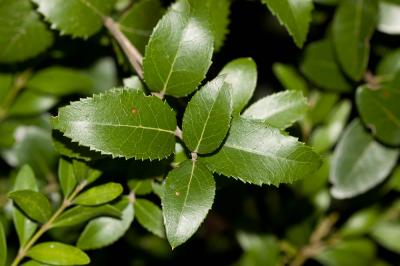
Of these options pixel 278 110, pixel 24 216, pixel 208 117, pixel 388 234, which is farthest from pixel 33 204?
pixel 388 234

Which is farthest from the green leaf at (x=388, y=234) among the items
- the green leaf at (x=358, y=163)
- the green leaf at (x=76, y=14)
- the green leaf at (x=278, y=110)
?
the green leaf at (x=76, y=14)

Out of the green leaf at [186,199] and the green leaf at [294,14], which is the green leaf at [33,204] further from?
the green leaf at [294,14]

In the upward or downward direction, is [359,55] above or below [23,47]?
below

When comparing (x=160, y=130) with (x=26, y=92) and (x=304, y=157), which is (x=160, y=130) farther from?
(x=26, y=92)

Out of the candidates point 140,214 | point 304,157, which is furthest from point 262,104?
point 140,214

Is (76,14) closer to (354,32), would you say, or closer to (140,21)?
(140,21)

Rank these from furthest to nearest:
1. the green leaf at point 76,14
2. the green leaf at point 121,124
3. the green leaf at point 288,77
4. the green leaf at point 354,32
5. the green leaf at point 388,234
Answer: the green leaf at point 388,234, the green leaf at point 288,77, the green leaf at point 354,32, the green leaf at point 76,14, the green leaf at point 121,124

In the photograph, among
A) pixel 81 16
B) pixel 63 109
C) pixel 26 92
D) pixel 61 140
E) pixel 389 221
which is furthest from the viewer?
pixel 389 221
